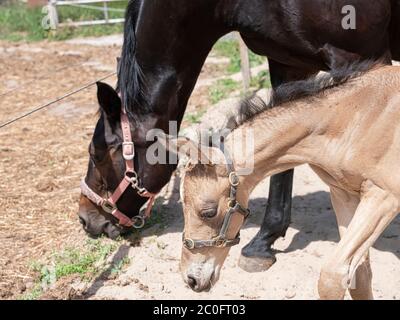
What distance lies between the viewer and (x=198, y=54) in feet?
15.1

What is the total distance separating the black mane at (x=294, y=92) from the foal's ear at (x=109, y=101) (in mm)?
1227

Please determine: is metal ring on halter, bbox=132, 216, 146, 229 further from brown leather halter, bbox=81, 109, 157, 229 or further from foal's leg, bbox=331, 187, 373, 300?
foal's leg, bbox=331, 187, 373, 300

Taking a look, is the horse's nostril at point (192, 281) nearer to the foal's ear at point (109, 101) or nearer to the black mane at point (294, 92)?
the black mane at point (294, 92)

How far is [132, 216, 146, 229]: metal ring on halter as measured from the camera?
5016 millimetres

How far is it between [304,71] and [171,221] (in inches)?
68.9

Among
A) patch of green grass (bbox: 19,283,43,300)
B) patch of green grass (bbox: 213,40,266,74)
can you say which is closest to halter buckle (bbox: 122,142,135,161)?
patch of green grass (bbox: 19,283,43,300)

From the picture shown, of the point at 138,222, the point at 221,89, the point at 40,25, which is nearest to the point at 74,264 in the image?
the point at 138,222

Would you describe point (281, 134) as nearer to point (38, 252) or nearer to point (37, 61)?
point (38, 252)

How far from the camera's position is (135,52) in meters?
4.59

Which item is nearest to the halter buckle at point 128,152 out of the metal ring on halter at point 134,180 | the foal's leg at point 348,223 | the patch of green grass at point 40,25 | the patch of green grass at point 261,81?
the metal ring on halter at point 134,180

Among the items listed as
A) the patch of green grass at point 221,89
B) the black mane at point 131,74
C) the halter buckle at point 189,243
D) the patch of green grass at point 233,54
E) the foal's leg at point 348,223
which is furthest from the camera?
the patch of green grass at point 233,54

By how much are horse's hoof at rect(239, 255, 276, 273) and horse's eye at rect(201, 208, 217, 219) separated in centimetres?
147

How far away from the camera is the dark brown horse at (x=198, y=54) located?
412cm

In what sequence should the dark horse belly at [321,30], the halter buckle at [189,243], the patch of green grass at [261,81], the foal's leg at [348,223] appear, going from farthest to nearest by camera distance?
the patch of green grass at [261,81]
the dark horse belly at [321,30]
the foal's leg at [348,223]
the halter buckle at [189,243]
